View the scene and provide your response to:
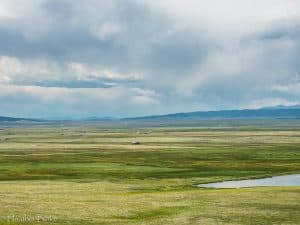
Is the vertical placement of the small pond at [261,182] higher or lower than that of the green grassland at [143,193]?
lower

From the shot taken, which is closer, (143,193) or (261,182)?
(143,193)

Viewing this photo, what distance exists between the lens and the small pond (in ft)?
281

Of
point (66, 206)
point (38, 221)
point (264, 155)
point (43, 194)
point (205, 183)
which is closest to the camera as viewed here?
point (38, 221)

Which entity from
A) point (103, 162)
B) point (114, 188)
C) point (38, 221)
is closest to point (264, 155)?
point (103, 162)

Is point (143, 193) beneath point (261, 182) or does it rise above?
above

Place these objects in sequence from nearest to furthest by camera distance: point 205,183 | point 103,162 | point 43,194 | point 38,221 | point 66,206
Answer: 1. point 38,221
2. point 66,206
3. point 43,194
4. point 205,183
5. point 103,162

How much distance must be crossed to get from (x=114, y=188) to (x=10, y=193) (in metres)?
16.3

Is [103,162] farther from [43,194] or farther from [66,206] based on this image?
[66,206]

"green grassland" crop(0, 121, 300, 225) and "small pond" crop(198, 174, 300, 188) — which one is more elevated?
"green grassland" crop(0, 121, 300, 225)

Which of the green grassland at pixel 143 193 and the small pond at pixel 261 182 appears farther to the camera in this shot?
the small pond at pixel 261 182

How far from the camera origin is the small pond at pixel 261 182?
281 ft

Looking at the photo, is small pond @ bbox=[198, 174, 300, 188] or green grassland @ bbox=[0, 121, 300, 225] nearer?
green grassland @ bbox=[0, 121, 300, 225]

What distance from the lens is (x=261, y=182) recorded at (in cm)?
9150

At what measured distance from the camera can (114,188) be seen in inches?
3083
